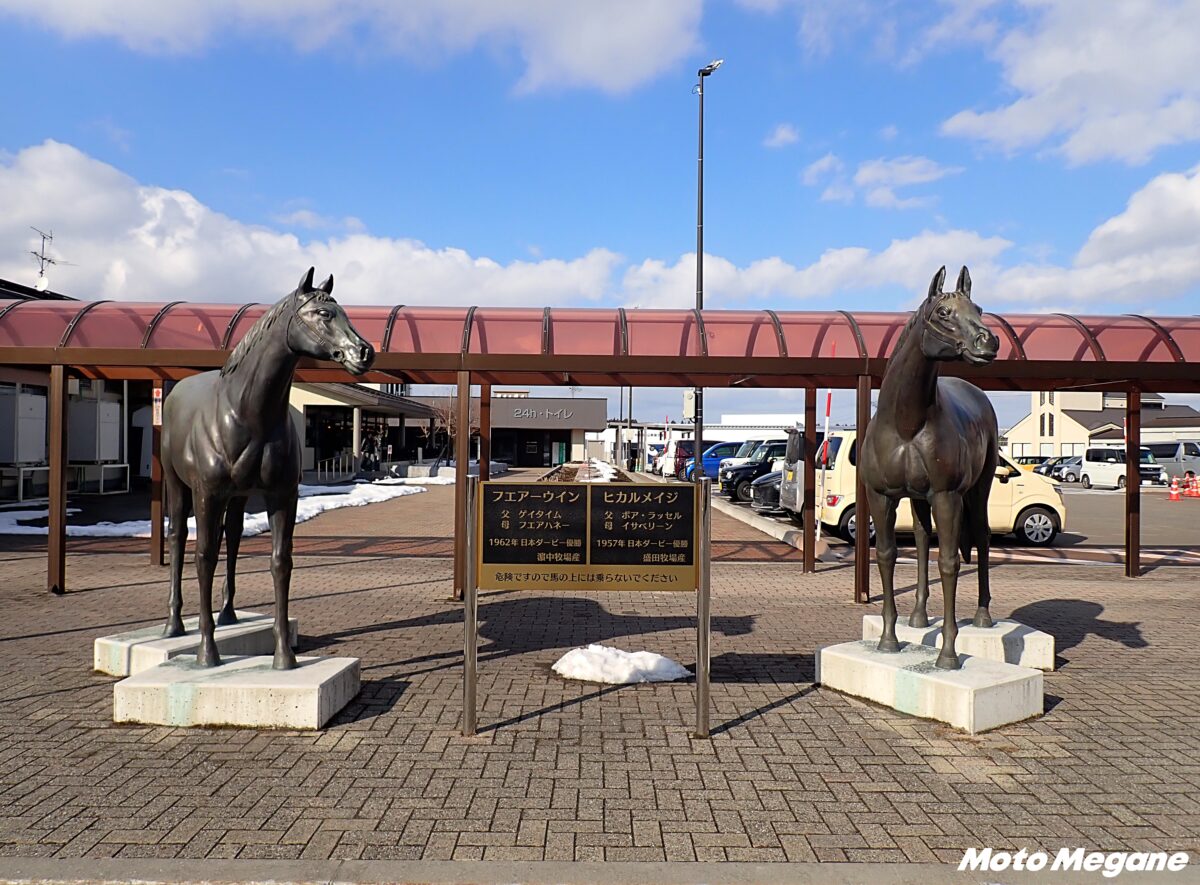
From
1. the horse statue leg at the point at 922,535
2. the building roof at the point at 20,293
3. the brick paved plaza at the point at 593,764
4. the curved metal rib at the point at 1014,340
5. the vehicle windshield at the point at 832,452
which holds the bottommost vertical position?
the brick paved plaza at the point at 593,764

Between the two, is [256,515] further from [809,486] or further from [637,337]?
[809,486]

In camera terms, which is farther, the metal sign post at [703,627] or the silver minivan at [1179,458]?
the silver minivan at [1179,458]

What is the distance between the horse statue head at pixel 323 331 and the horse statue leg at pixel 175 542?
2.13 metres

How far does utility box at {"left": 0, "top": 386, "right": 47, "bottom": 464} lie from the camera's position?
812 inches

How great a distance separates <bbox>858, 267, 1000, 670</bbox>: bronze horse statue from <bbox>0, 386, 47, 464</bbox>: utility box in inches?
887

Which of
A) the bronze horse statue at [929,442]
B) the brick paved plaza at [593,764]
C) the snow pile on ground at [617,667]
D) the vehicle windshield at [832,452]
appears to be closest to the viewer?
the brick paved plaza at [593,764]

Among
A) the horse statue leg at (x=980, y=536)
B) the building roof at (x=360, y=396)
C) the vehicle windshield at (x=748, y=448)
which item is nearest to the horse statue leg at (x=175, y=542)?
the horse statue leg at (x=980, y=536)

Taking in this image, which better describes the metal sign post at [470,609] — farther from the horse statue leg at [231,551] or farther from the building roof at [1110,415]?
the building roof at [1110,415]

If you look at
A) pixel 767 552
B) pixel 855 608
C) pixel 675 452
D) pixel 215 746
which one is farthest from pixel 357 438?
pixel 215 746

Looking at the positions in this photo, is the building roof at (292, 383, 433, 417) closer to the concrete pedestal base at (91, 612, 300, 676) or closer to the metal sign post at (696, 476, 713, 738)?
the concrete pedestal base at (91, 612, 300, 676)

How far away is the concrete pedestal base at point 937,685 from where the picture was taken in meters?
5.16

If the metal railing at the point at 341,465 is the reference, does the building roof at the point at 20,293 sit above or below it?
above

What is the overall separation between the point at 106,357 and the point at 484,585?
7188 mm

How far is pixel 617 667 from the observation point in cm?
628
